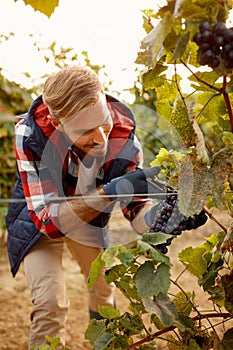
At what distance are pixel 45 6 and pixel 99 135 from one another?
37.0 inches

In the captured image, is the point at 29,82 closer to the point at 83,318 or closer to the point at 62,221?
the point at 83,318

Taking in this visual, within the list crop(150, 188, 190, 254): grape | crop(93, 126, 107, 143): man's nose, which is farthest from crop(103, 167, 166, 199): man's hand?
crop(150, 188, 190, 254): grape

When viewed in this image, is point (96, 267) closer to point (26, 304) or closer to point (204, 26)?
point (204, 26)

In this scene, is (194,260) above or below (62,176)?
above

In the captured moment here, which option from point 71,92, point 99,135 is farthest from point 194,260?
point 71,92

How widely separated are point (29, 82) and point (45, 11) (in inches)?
138

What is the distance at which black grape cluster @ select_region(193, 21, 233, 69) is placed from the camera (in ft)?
3.03

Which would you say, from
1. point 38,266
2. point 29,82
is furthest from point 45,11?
point 29,82

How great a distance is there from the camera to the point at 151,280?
1133 millimetres

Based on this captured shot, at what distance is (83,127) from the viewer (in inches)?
81.0

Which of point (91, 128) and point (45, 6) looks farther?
point (91, 128)

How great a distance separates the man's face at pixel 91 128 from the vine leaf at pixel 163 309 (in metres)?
0.98

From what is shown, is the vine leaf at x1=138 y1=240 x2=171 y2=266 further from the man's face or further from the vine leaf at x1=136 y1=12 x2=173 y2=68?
the man's face

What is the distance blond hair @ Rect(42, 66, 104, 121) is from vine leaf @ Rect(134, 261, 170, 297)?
102 cm
